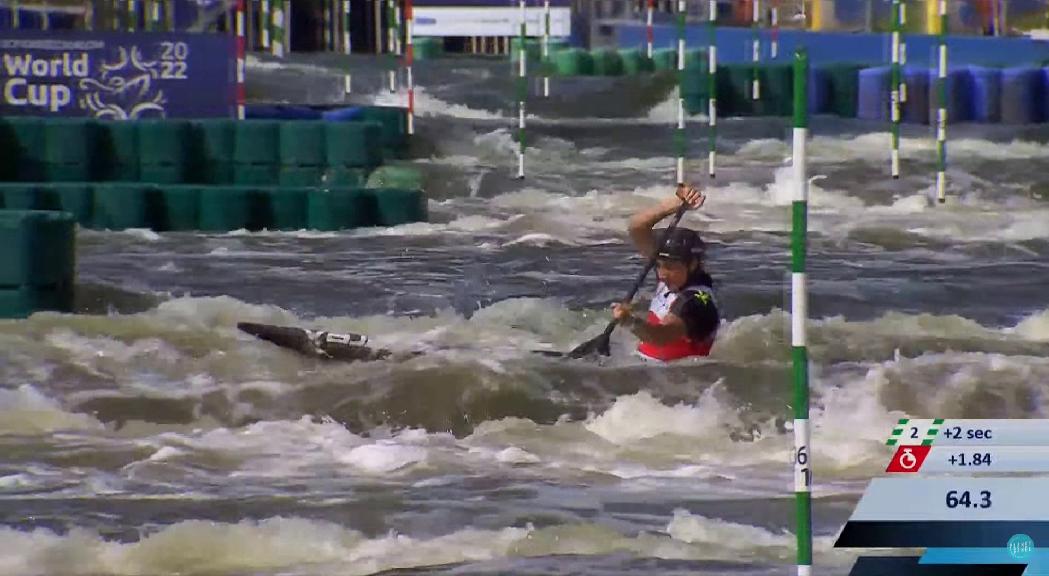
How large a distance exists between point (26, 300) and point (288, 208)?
356 centimetres

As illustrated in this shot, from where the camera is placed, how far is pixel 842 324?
953cm

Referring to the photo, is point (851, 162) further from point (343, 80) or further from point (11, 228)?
point (11, 228)

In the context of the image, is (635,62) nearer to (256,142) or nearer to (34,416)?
(256,142)

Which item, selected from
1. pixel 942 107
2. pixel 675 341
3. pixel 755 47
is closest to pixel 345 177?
pixel 942 107

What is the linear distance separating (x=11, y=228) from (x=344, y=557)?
3.87 m

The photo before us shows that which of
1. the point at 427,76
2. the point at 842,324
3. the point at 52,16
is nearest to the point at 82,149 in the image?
the point at 52,16

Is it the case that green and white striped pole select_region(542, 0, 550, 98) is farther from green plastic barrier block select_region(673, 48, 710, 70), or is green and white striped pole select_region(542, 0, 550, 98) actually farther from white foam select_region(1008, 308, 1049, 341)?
white foam select_region(1008, 308, 1049, 341)

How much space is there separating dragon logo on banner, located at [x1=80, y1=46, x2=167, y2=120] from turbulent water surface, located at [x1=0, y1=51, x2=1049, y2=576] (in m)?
1.68

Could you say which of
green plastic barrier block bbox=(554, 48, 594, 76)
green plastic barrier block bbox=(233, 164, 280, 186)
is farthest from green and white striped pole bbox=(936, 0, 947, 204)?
green plastic barrier block bbox=(554, 48, 594, 76)

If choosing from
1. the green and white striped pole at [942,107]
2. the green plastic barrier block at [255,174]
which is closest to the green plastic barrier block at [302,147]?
the green plastic barrier block at [255,174]

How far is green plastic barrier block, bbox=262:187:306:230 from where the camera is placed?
1239 cm

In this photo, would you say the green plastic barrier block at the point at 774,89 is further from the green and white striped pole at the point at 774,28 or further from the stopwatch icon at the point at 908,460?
the stopwatch icon at the point at 908,460

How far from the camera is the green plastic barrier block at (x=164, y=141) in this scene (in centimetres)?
1307
